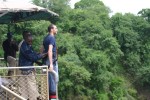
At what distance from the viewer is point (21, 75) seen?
6242 mm

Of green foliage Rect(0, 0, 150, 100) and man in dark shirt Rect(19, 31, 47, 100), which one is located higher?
man in dark shirt Rect(19, 31, 47, 100)

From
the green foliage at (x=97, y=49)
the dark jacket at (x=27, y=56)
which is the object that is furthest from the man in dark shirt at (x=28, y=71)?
the green foliage at (x=97, y=49)

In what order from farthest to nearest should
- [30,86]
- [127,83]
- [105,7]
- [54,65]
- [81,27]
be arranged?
1. [105,7]
2. [127,83]
3. [81,27]
4. [54,65]
5. [30,86]

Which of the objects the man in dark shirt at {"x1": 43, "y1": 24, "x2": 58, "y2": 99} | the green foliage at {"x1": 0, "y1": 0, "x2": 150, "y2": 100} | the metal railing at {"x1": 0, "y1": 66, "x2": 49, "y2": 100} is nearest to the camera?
the metal railing at {"x1": 0, "y1": 66, "x2": 49, "y2": 100}

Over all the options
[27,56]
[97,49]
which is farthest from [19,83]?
[97,49]

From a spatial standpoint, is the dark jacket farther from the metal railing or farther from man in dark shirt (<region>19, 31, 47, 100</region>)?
the metal railing

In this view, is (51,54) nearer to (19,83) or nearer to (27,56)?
(27,56)

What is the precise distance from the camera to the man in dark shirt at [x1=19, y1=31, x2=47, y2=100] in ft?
20.5

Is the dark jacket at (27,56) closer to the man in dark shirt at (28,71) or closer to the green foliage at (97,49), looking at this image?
the man in dark shirt at (28,71)

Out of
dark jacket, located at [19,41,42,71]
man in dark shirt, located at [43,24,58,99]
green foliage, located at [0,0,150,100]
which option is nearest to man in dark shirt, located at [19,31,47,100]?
dark jacket, located at [19,41,42,71]

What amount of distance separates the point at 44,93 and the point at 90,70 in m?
25.0

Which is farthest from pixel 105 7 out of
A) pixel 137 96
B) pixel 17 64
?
pixel 17 64

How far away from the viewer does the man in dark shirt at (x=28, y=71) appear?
20.5 feet

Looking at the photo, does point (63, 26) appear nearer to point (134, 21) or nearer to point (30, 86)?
point (134, 21)
